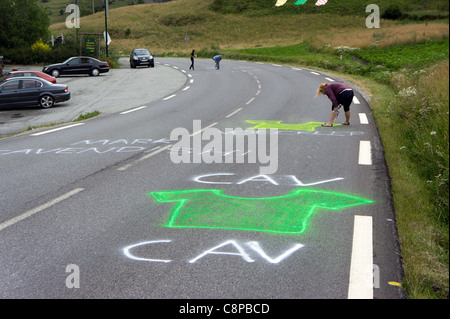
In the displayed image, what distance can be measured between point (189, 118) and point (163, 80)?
47.5ft

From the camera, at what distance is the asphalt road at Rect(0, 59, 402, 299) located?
12.5ft

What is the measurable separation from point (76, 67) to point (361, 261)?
30.9 metres

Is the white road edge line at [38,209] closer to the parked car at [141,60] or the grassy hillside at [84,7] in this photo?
the parked car at [141,60]

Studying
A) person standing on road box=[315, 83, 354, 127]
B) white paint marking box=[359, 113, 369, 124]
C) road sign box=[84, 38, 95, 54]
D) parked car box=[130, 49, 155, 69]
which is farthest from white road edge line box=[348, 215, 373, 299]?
road sign box=[84, 38, 95, 54]

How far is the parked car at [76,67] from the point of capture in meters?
31.3

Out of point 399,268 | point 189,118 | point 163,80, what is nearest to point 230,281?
point 399,268

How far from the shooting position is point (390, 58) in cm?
3036

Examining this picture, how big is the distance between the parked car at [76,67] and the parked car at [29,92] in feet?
43.3

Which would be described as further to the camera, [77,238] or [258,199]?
[258,199]

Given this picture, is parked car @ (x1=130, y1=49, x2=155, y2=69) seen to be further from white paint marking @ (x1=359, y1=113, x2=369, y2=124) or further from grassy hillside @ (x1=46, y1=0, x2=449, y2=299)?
white paint marking @ (x1=359, y1=113, x2=369, y2=124)

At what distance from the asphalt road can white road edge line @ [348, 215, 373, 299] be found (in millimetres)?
16

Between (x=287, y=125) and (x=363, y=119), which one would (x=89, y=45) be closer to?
(x=287, y=125)
